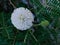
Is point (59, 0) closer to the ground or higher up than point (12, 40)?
higher up

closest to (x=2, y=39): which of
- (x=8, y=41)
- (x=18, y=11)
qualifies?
(x=8, y=41)

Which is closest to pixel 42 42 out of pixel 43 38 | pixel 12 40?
pixel 43 38

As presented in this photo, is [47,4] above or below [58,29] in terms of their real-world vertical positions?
above

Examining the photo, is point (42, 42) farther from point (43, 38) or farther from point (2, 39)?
point (2, 39)

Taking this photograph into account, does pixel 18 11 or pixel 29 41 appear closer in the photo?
pixel 18 11

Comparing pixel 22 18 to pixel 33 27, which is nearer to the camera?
pixel 22 18

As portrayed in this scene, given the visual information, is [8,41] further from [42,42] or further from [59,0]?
[59,0]
